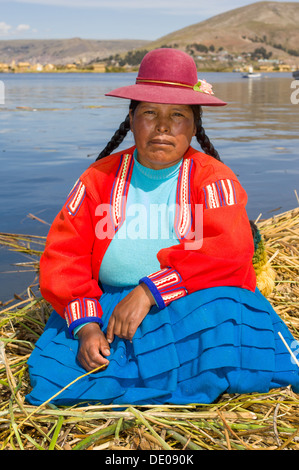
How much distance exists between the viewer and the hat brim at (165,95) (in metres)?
2.29

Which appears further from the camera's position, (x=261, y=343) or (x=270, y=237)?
(x=270, y=237)

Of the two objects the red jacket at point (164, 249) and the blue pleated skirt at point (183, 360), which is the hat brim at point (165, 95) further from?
the blue pleated skirt at point (183, 360)

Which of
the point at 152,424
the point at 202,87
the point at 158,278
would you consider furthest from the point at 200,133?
the point at 152,424

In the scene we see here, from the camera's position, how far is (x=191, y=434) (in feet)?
6.75

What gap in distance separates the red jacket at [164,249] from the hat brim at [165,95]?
29 centimetres

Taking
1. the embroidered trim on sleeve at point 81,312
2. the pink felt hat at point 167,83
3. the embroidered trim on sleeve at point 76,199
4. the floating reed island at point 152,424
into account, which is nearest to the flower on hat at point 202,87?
the pink felt hat at point 167,83

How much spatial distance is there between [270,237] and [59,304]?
225 cm

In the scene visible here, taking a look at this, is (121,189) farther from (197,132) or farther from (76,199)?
(197,132)

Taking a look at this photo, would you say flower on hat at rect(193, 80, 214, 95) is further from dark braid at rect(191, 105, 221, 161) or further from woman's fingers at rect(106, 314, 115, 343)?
woman's fingers at rect(106, 314, 115, 343)

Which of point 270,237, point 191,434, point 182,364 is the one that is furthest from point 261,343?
point 270,237

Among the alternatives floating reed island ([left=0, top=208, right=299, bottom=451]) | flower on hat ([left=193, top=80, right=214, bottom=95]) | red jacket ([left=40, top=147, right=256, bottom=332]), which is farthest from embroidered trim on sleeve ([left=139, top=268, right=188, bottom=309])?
flower on hat ([left=193, top=80, right=214, bottom=95])

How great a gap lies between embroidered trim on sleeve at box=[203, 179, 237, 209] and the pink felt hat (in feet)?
1.17

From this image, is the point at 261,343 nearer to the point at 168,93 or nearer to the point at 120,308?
the point at 120,308

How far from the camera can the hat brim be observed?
2295 millimetres
